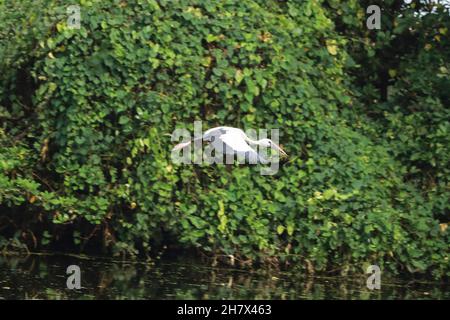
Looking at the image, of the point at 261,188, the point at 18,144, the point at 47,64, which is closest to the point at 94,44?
the point at 47,64

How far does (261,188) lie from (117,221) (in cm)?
123

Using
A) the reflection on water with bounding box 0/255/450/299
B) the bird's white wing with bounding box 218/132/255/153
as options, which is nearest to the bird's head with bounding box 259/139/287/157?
the bird's white wing with bounding box 218/132/255/153

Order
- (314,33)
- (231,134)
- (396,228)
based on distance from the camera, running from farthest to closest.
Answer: (314,33) < (396,228) < (231,134)

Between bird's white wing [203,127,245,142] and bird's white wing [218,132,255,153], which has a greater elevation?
bird's white wing [203,127,245,142]

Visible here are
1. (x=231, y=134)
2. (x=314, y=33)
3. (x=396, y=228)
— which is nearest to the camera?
(x=231, y=134)

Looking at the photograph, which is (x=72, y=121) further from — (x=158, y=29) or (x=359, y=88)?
(x=359, y=88)

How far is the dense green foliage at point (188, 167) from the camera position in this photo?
9.62m

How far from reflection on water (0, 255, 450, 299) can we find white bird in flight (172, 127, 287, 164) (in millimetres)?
992

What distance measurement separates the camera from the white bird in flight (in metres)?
9.20

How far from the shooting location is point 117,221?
981 centimetres

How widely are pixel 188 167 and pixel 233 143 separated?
2.35ft

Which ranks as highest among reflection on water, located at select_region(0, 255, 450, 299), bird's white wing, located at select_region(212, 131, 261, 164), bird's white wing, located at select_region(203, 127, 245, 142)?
bird's white wing, located at select_region(203, 127, 245, 142)

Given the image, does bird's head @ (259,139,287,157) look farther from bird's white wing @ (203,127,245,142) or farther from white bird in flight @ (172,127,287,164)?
bird's white wing @ (203,127,245,142)

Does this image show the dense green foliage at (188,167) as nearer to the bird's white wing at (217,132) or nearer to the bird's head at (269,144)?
the bird's head at (269,144)
